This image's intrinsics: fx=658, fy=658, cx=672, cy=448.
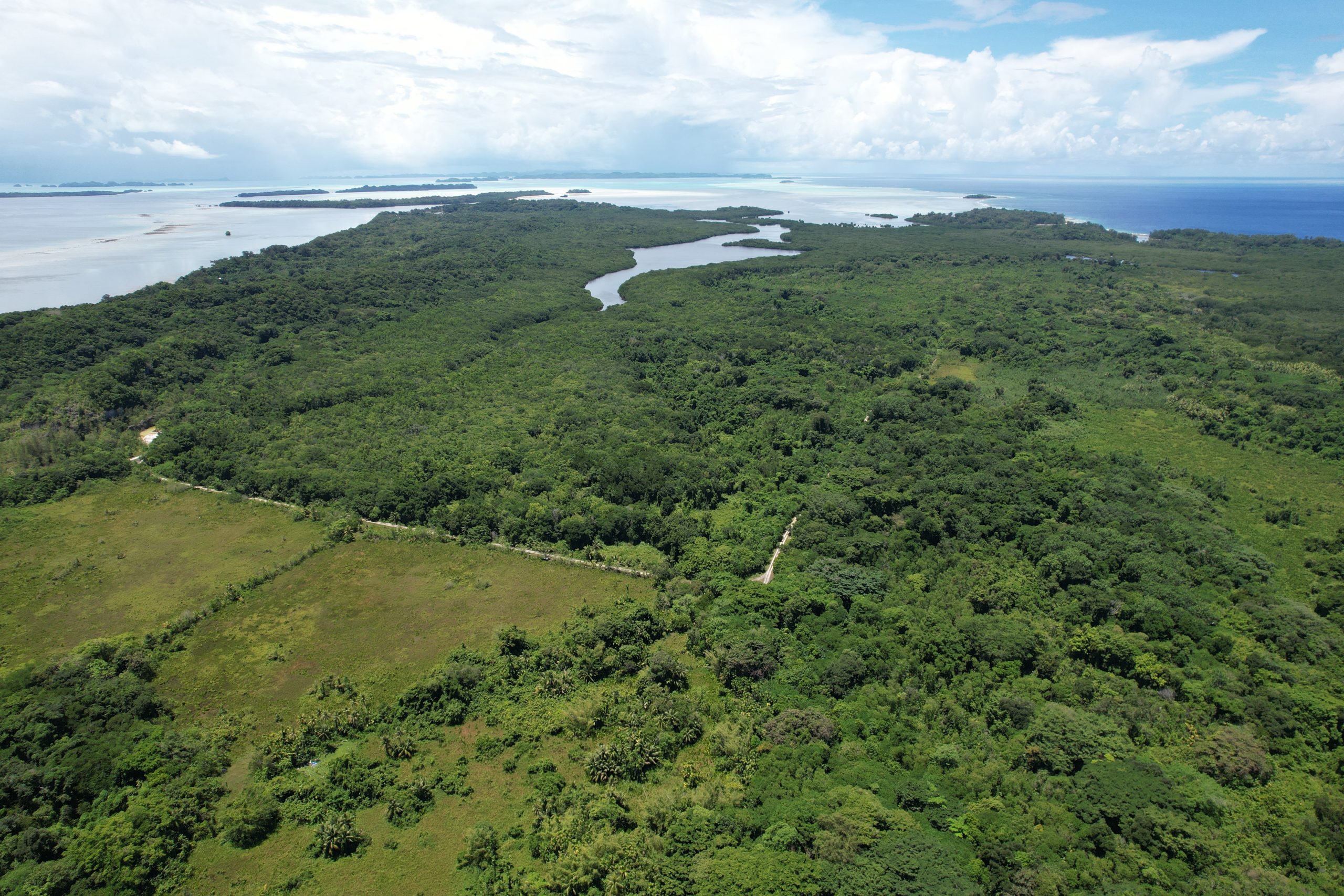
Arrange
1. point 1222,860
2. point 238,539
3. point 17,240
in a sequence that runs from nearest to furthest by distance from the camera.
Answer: point 1222,860
point 238,539
point 17,240

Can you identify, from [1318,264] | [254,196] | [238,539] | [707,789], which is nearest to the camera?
[707,789]

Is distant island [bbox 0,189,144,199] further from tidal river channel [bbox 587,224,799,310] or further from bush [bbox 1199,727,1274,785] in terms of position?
bush [bbox 1199,727,1274,785]

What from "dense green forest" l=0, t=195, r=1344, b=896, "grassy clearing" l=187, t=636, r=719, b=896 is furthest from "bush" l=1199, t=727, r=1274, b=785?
"grassy clearing" l=187, t=636, r=719, b=896

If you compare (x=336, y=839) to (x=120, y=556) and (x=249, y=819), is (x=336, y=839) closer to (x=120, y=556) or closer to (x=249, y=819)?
(x=249, y=819)

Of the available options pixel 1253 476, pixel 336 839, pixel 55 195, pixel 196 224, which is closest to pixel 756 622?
pixel 336 839

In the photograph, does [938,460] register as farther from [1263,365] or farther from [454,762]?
[1263,365]

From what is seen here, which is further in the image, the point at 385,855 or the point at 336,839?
the point at 385,855

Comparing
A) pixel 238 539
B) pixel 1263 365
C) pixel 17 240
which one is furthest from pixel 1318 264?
pixel 17 240

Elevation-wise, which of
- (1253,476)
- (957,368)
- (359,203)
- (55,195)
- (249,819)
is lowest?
(249,819)
